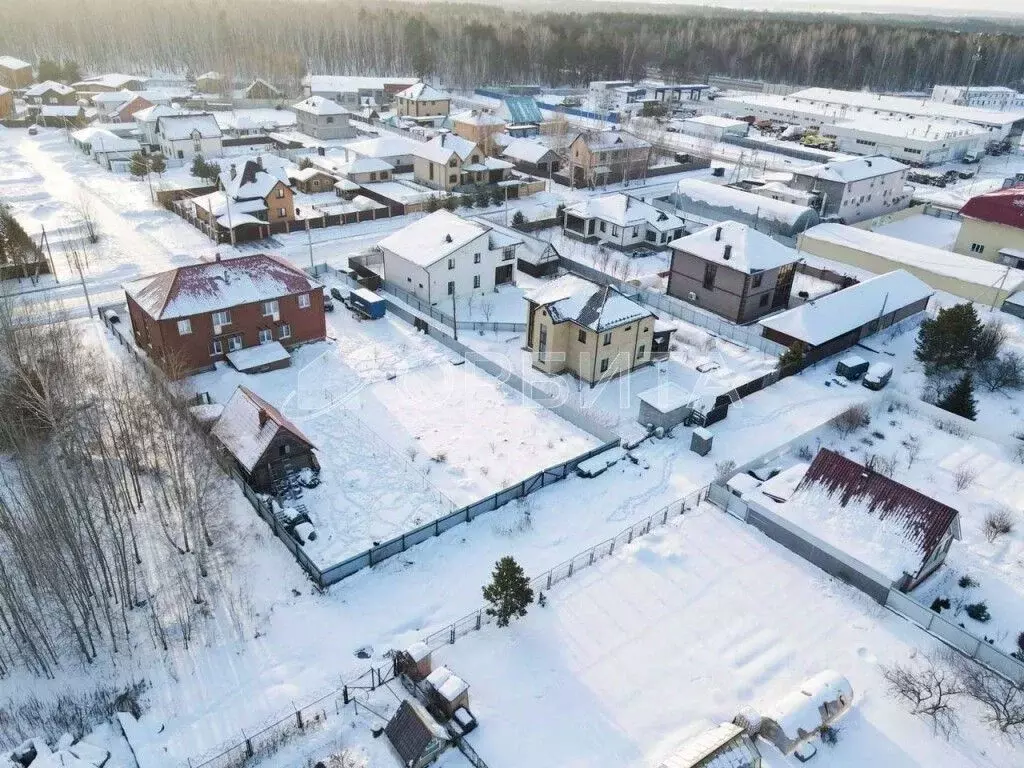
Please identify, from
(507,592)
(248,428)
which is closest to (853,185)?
(507,592)

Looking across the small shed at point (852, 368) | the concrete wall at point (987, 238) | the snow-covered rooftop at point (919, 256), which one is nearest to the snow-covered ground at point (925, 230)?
the concrete wall at point (987, 238)

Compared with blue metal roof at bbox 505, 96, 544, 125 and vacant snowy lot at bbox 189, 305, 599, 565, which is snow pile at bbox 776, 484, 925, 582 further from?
blue metal roof at bbox 505, 96, 544, 125

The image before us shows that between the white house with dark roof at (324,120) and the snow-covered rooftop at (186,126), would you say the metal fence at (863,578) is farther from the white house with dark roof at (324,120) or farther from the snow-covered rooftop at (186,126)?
the white house with dark roof at (324,120)

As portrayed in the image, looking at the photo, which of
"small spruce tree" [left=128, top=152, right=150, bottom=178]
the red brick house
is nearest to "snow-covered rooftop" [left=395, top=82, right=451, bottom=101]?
"small spruce tree" [left=128, top=152, right=150, bottom=178]

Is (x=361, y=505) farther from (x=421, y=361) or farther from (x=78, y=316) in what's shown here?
(x=78, y=316)

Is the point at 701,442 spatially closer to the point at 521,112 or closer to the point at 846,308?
the point at 846,308

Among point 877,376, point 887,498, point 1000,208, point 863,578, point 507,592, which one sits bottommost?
point 863,578
